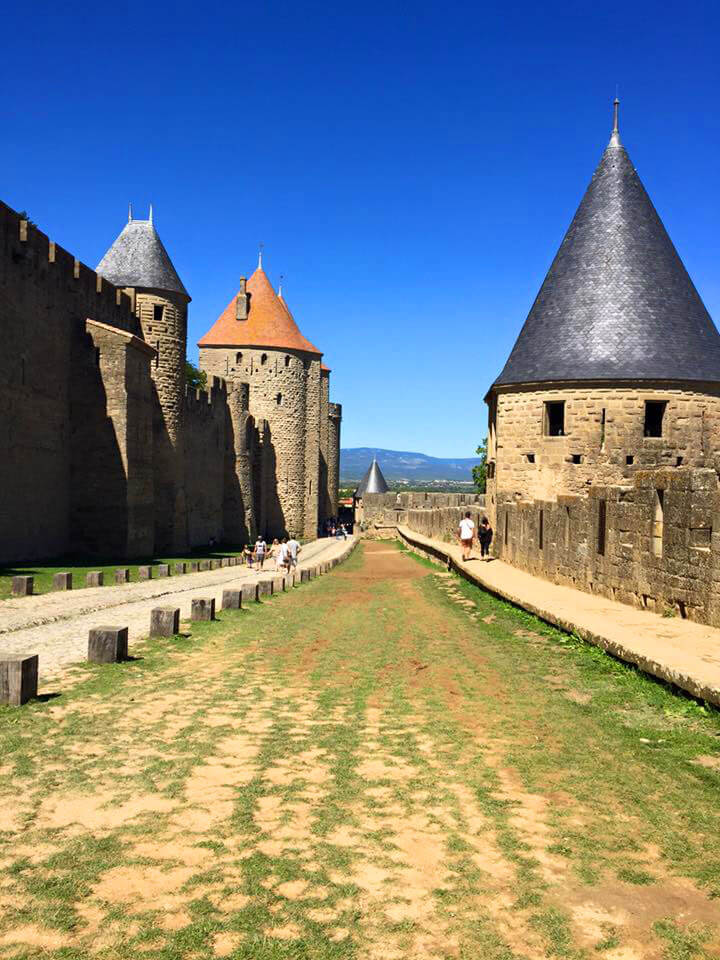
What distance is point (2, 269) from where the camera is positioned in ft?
63.8

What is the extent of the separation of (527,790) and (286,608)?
9.62 m

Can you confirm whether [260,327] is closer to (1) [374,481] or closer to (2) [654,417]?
(1) [374,481]

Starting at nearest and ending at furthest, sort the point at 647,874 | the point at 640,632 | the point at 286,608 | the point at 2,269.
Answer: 1. the point at 647,874
2. the point at 640,632
3. the point at 286,608
4. the point at 2,269

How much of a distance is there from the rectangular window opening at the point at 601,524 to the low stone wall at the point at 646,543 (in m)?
0.02

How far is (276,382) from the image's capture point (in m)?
50.0

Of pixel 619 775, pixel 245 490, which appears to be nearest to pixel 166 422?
pixel 245 490

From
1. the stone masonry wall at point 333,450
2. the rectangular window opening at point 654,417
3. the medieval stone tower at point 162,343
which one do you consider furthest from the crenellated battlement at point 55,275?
the stone masonry wall at point 333,450

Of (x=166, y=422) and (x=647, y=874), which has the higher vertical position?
(x=166, y=422)

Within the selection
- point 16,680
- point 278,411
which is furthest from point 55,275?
point 278,411

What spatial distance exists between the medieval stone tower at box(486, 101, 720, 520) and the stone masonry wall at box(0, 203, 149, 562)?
12517 mm

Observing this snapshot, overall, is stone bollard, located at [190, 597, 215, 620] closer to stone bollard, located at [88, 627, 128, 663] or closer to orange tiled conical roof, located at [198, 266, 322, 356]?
stone bollard, located at [88, 627, 128, 663]

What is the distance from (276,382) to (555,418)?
29.1 meters

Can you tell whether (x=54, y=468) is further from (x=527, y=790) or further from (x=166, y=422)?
(x=527, y=790)

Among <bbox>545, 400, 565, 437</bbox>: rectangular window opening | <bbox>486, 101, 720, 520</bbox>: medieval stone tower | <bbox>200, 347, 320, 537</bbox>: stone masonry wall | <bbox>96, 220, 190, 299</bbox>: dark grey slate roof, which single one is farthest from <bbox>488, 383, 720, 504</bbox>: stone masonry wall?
<bbox>200, 347, 320, 537</bbox>: stone masonry wall
